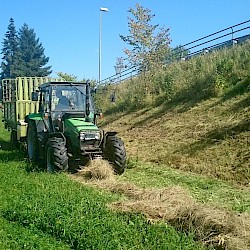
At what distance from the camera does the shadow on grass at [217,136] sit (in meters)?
12.9

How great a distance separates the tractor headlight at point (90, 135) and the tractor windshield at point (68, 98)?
1.52m

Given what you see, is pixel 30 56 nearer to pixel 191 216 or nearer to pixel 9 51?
pixel 9 51

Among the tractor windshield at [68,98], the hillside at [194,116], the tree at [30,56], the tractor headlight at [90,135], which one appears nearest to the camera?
the tractor headlight at [90,135]

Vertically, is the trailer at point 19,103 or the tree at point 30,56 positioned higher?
the tree at point 30,56

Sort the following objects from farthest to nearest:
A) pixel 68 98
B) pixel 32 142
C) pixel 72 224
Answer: pixel 32 142 → pixel 68 98 → pixel 72 224

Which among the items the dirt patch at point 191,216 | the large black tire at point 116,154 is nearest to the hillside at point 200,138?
the large black tire at point 116,154

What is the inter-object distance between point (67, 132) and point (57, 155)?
1195 millimetres

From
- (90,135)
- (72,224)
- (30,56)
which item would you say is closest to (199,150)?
(90,135)

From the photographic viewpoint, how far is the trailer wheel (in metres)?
13.3

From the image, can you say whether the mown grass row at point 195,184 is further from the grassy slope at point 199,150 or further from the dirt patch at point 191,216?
the dirt patch at point 191,216

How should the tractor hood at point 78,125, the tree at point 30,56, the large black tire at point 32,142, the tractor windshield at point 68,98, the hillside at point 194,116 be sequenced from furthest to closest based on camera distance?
the tree at point 30,56 < the large black tire at point 32,142 < the tractor windshield at point 68,98 < the hillside at point 194,116 < the tractor hood at point 78,125

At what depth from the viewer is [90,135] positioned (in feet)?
37.4

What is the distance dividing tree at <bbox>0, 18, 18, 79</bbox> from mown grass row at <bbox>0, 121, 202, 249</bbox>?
76176 millimetres

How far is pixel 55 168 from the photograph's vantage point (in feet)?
36.6
